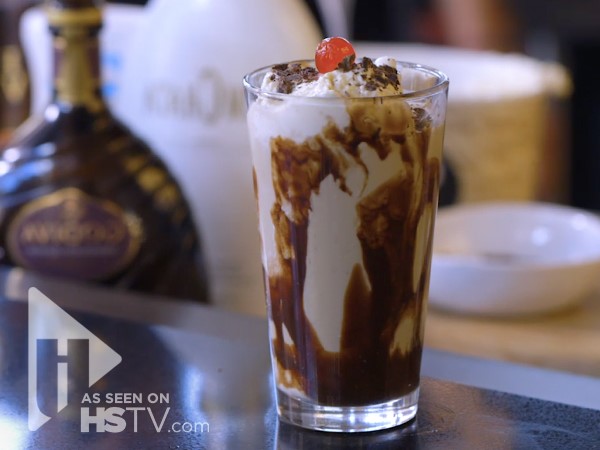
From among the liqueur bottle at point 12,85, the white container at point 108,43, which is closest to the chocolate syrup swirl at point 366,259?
the white container at point 108,43

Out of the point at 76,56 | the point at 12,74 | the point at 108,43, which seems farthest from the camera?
the point at 12,74

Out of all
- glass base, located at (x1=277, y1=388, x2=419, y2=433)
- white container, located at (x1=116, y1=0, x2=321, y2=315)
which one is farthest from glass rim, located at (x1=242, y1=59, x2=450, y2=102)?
white container, located at (x1=116, y1=0, x2=321, y2=315)

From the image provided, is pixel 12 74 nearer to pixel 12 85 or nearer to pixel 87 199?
pixel 12 85

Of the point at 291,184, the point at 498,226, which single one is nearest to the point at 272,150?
the point at 291,184

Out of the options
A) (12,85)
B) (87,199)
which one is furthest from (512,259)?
(12,85)

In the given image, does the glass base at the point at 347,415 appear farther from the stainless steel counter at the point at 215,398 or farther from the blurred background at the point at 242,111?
the blurred background at the point at 242,111

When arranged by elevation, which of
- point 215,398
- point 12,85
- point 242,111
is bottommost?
point 12,85
